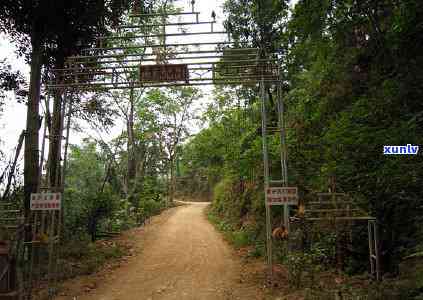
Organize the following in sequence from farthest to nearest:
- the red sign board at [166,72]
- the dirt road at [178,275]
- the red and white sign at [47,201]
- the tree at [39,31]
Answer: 1. the tree at [39,31]
2. the red sign board at [166,72]
3. the red and white sign at [47,201]
4. the dirt road at [178,275]

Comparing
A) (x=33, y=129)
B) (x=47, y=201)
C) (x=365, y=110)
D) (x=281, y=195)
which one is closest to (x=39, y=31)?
(x=33, y=129)

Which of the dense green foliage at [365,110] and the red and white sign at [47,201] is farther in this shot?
the red and white sign at [47,201]

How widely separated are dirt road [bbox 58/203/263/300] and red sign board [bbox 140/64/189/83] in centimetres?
442

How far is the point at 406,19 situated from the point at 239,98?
11.3 metres

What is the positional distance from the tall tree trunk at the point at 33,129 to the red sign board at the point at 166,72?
353 centimetres

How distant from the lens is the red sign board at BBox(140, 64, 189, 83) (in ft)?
25.5

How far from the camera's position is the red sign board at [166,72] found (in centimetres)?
776

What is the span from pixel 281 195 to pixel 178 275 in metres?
3.16

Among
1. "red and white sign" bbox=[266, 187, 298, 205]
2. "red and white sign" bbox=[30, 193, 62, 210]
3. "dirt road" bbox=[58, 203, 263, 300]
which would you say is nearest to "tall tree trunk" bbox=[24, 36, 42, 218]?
"red and white sign" bbox=[30, 193, 62, 210]

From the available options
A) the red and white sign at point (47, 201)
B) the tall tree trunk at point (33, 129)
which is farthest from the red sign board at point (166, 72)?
the tall tree trunk at point (33, 129)

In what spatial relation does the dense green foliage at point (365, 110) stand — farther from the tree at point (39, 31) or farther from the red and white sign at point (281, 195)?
the tree at point (39, 31)

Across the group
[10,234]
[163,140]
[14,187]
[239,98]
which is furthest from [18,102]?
[163,140]

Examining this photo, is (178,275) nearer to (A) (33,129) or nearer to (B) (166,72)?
(B) (166,72)

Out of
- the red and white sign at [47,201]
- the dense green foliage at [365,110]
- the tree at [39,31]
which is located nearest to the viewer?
the dense green foliage at [365,110]
